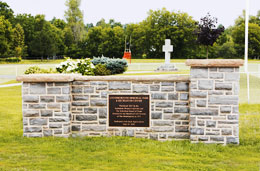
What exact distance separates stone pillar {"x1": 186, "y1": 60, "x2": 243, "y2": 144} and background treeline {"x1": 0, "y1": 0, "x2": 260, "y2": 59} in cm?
4800

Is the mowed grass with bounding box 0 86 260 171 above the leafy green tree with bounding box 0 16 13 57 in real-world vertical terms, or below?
below

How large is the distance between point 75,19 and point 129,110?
6219 centimetres

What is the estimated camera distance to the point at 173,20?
60.8 meters

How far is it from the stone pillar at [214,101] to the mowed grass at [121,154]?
0.23 metres

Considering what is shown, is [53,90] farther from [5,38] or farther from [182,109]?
[5,38]

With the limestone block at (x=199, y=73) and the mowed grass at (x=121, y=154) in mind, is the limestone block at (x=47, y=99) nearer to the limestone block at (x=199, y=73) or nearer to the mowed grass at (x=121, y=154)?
the mowed grass at (x=121, y=154)

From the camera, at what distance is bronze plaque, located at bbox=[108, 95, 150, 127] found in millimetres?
6430

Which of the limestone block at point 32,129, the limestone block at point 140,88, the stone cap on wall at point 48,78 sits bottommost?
the limestone block at point 32,129

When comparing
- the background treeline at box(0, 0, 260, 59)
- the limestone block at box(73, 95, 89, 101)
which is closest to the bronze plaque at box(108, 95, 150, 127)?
the limestone block at box(73, 95, 89, 101)

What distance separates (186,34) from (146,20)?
8.45 m

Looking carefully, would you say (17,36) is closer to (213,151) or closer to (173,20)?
(173,20)

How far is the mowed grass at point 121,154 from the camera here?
4.97m

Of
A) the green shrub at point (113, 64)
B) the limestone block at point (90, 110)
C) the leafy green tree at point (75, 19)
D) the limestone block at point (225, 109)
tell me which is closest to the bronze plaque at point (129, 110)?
the limestone block at point (90, 110)

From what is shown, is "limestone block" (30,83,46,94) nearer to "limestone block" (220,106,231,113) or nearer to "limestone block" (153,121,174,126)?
"limestone block" (153,121,174,126)
